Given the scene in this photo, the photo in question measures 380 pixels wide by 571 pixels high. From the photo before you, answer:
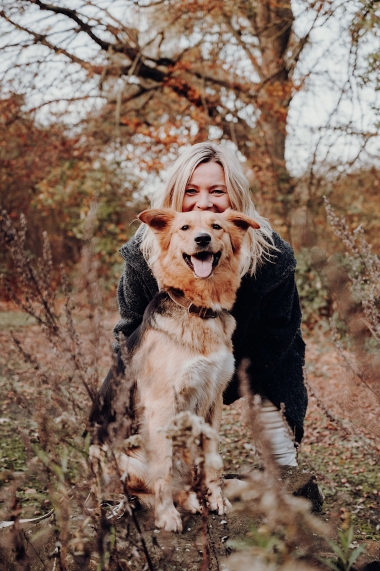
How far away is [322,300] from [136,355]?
26.2 ft

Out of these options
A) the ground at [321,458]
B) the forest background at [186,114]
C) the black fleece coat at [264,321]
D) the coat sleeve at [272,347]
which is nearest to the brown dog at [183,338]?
the ground at [321,458]

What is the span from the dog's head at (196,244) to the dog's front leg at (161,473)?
781mm

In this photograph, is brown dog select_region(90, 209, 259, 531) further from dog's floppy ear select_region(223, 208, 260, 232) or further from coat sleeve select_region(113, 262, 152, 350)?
coat sleeve select_region(113, 262, 152, 350)

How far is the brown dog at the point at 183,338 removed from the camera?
2.67 metres

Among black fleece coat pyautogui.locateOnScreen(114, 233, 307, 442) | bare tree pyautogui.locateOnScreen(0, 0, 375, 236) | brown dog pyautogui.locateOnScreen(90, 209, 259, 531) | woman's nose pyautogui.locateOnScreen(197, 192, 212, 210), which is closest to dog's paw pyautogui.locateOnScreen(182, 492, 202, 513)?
brown dog pyautogui.locateOnScreen(90, 209, 259, 531)

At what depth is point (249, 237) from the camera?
11.6ft

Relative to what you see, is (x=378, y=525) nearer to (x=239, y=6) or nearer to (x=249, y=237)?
(x=249, y=237)

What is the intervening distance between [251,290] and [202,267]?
27.4 inches

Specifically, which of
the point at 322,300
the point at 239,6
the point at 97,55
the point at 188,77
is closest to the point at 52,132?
the point at 97,55

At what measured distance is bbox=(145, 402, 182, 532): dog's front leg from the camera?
8.25 ft

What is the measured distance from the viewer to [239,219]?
3.15 metres

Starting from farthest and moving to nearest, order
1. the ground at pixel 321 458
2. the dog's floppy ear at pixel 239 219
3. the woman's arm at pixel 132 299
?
the woman's arm at pixel 132 299 < the dog's floppy ear at pixel 239 219 < the ground at pixel 321 458

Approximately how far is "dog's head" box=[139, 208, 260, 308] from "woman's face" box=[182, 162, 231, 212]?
30 cm

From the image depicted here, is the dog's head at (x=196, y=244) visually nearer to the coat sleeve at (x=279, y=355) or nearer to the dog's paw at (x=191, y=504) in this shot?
the coat sleeve at (x=279, y=355)
